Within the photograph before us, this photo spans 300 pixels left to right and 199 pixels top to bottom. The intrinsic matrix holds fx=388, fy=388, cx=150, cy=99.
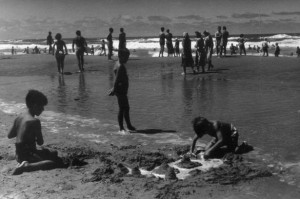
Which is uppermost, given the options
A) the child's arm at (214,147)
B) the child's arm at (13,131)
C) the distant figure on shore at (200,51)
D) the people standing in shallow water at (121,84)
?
the distant figure on shore at (200,51)

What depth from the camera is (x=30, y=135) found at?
19.0 ft

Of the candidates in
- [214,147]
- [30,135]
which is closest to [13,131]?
[30,135]

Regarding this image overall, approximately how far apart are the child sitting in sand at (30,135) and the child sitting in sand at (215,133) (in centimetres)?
235

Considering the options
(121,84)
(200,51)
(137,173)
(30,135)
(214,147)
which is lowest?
(137,173)

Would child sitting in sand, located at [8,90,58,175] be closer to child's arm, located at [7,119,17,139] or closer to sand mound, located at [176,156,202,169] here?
child's arm, located at [7,119,17,139]

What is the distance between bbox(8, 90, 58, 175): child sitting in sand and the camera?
571cm

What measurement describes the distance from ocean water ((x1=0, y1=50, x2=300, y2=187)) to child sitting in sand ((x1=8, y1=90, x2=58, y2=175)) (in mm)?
1772

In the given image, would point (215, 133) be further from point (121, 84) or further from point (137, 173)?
point (121, 84)

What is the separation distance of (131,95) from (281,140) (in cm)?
648

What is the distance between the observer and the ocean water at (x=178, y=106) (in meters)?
7.35

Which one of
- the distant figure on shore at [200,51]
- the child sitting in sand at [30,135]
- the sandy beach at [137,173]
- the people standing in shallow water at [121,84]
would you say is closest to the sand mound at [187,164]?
the sandy beach at [137,173]

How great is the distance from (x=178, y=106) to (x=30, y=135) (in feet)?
18.2

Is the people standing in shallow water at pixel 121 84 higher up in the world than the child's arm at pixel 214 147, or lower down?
higher up

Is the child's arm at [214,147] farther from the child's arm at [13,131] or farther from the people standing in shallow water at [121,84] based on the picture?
the child's arm at [13,131]
